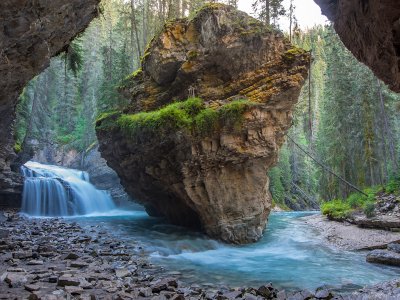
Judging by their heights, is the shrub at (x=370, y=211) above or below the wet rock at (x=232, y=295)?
above

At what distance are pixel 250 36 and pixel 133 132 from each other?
7.45m

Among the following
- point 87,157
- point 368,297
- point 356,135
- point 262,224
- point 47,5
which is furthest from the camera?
point 87,157

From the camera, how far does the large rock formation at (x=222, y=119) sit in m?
15.0

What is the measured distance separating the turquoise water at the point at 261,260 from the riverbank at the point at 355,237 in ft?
2.31

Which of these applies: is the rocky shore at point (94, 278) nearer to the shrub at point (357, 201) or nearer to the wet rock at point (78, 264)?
the wet rock at point (78, 264)

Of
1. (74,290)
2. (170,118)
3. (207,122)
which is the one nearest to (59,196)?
(170,118)

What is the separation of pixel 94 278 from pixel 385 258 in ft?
32.0

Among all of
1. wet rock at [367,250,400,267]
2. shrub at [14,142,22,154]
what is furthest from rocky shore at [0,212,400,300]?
shrub at [14,142,22,154]

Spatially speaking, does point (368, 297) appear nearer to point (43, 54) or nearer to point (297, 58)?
point (43, 54)

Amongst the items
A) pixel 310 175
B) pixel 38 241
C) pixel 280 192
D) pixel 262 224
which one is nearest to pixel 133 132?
pixel 38 241

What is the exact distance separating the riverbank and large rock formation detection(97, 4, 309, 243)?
376 cm

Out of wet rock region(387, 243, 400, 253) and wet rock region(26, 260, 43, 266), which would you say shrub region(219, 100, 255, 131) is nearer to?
wet rock region(387, 243, 400, 253)

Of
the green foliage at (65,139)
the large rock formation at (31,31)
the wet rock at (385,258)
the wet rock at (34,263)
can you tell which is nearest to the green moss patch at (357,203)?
the wet rock at (385,258)

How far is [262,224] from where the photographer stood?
17.0 meters
